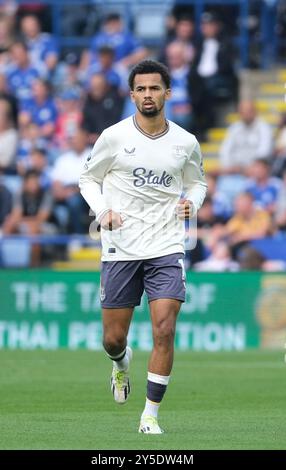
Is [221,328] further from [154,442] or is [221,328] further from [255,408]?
[154,442]

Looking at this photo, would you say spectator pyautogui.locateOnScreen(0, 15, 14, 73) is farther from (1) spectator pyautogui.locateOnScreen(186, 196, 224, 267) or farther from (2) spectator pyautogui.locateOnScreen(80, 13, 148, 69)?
(1) spectator pyautogui.locateOnScreen(186, 196, 224, 267)

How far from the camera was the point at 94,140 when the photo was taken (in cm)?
2234

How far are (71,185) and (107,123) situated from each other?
186 centimetres

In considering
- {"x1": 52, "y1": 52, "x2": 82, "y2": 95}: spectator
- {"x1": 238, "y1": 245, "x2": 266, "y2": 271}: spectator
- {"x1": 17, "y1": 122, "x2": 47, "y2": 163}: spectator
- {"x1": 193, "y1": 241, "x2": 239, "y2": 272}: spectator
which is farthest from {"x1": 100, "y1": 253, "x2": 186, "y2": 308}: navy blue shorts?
{"x1": 52, "y1": 52, "x2": 82, "y2": 95}: spectator

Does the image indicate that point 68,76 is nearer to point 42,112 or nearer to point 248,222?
point 42,112

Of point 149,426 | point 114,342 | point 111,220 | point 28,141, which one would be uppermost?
point 111,220

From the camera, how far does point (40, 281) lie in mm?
18719

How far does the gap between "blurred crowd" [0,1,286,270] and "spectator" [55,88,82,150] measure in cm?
2

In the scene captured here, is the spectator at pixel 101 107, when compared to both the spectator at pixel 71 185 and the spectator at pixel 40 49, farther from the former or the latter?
the spectator at pixel 40 49

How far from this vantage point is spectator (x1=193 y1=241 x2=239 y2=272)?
19844 millimetres

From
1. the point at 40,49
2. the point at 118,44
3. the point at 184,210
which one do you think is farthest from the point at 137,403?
the point at 40,49

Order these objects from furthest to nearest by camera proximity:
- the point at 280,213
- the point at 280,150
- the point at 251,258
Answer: the point at 280,150 → the point at 280,213 → the point at 251,258

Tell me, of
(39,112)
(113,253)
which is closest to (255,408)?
(113,253)

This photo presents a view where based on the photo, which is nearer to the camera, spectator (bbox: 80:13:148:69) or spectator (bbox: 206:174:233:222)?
spectator (bbox: 206:174:233:222)
